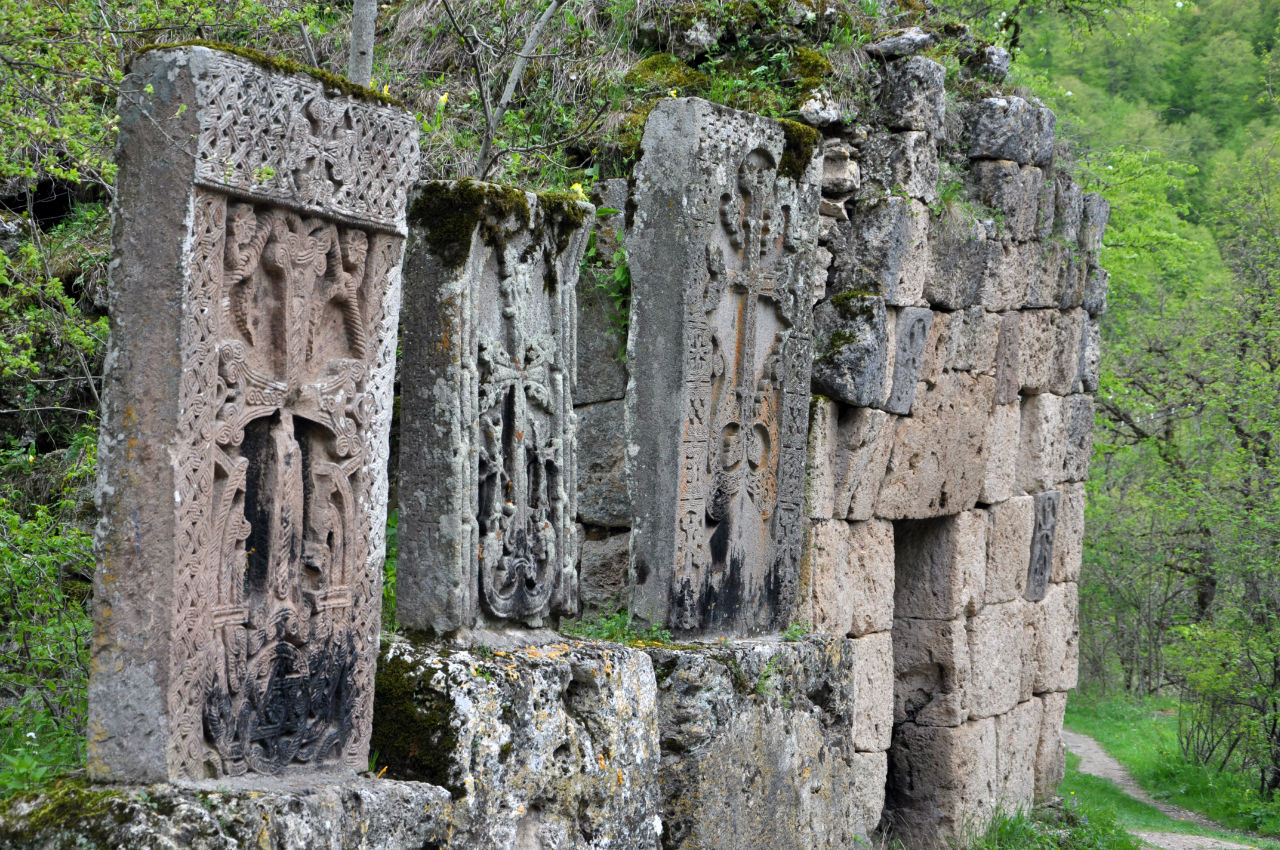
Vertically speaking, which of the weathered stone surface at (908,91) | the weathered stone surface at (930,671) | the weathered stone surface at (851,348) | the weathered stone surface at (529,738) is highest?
the weathered stone surface at (908,91)

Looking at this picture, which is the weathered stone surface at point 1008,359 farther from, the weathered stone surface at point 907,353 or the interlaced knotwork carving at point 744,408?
the interlaced knotwork carving at point 744,408

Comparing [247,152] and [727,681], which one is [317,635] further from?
[727,681]

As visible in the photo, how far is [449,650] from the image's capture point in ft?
12.6

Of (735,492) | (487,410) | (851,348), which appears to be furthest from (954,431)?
(487,410)

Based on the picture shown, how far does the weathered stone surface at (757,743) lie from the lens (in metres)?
4.94

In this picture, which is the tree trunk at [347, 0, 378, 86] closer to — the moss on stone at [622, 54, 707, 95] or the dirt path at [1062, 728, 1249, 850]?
the moss on stone at [622, 54, 707, 95]

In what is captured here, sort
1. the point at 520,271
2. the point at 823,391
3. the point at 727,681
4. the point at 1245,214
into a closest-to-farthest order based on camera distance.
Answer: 1. the point at 520,271
2. the point at 727,681
3. the point at 823,391
4. the point at 1245,214

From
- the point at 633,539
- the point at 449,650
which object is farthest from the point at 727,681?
the point at 449,650

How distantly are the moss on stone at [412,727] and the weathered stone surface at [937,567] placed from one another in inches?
211

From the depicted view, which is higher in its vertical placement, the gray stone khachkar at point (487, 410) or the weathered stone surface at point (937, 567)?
the gray stone khachkar at point (487, 410)

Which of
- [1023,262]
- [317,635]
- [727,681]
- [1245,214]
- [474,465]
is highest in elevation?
[1245,214]

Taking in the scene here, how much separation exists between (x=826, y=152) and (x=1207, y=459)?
33.1 ft

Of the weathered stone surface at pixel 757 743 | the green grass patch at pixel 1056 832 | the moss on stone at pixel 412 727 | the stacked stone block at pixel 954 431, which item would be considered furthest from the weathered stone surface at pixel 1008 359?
the moss on stone at pixel 412 727

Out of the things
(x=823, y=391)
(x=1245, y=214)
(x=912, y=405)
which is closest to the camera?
(x=823, y=391)
